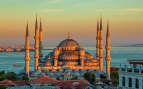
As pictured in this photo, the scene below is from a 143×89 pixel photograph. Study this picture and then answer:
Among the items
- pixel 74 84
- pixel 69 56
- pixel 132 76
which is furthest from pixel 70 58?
pixel 132 76

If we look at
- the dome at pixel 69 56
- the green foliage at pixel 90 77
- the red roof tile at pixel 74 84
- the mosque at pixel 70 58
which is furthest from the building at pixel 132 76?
the dome at pixel 69 56

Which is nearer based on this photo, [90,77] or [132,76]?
[132,76]

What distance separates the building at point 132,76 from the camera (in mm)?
46938

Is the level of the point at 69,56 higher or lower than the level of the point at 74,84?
higher

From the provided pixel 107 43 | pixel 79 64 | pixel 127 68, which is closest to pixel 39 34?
pixel 79 64

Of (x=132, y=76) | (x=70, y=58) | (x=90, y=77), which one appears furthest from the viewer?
(x=70, y=58)

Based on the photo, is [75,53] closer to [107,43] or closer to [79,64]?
[79,64]

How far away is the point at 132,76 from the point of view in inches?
1905

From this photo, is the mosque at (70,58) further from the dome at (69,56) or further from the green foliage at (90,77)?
the green foliage at (90,77)

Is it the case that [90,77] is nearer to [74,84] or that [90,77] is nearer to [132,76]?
[74,84]

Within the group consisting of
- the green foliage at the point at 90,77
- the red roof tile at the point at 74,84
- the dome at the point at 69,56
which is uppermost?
the dome at the point at 69,56

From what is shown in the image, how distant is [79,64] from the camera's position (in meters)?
134

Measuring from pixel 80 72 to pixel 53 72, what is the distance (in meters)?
6.92

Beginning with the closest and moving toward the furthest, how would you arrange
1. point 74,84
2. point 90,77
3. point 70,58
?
point 74,84 < point 90,77 < point 70,58
